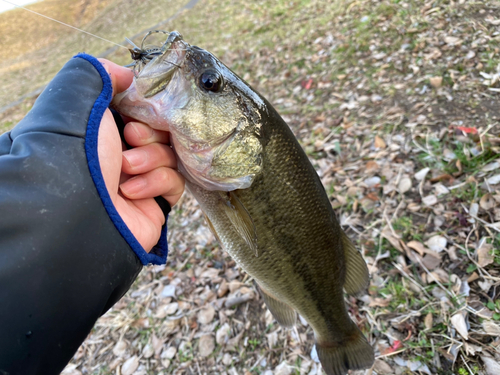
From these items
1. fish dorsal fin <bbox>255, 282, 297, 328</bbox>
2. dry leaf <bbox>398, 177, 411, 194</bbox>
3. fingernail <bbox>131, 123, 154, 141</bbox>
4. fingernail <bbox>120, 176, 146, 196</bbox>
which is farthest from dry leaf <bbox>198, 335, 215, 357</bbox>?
dry leaf <bbox>398, 177, 411, 194</bbox>

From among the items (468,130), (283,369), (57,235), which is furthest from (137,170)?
(468,130)

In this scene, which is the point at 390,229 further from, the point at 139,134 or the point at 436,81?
the point at 139,134

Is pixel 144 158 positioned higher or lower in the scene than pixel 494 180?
higher

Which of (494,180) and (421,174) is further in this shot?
(421,174)

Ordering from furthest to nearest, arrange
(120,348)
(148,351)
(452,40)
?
1. (452,40)
2. (120,348)
3. (148,351)

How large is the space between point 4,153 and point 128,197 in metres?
0.50

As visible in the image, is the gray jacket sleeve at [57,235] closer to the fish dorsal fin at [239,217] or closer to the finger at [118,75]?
the finger at [118,75]

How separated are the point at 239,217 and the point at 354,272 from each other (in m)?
0.94

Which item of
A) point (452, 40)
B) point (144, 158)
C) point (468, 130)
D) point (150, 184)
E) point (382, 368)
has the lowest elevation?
point (382, 368)

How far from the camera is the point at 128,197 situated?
1483mm

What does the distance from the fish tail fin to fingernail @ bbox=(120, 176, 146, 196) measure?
1.55 m

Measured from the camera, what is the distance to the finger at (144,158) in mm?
1424

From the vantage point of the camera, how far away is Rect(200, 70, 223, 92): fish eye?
4.78ft

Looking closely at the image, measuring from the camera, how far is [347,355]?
6.41 ft
